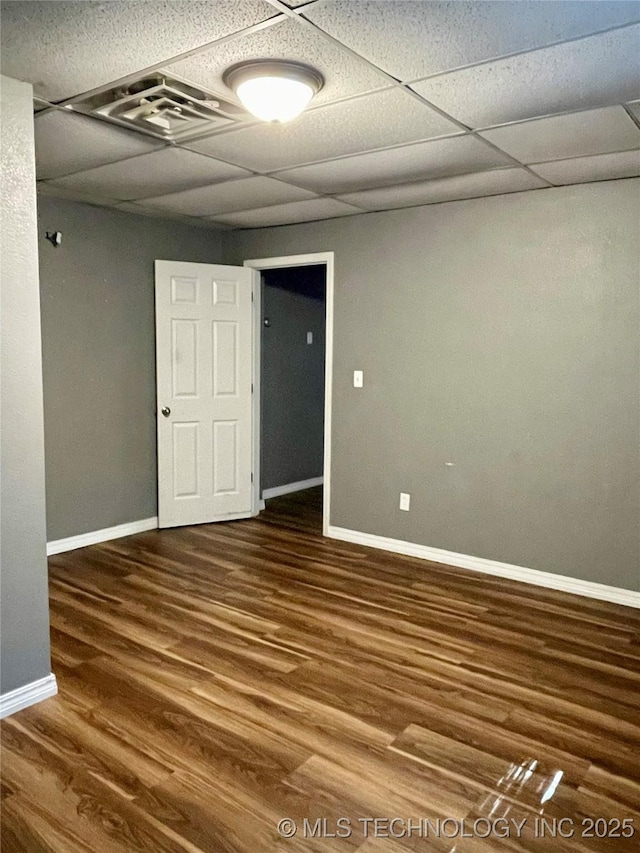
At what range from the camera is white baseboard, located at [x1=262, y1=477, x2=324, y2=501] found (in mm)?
6078

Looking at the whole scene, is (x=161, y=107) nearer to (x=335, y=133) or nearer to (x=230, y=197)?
(x=335, y=133)

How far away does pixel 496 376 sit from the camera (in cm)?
405

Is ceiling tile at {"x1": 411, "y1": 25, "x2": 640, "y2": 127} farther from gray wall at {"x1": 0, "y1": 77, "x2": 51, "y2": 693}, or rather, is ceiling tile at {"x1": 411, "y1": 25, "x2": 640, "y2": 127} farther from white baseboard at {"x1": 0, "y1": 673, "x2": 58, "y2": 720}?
white baseboard at {"x1": 0, "y1": 673, "x2": 58, "y2": 720}

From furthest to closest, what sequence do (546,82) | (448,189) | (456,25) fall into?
(448,189) → (546,82) → (456,25)

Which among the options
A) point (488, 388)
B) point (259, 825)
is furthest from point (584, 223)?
point (259, 825)

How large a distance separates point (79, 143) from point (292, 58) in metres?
1.38

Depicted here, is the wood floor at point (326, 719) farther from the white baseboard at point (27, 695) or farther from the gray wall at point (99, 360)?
the gray wall at point (99, 360)

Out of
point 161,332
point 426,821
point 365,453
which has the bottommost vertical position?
point 426,821

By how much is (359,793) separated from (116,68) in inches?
101

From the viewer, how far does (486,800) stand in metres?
2.09

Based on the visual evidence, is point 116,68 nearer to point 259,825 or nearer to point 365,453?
point 259,825

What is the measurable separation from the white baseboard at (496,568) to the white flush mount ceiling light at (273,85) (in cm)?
299

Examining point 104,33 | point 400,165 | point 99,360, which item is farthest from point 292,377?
point 104,33

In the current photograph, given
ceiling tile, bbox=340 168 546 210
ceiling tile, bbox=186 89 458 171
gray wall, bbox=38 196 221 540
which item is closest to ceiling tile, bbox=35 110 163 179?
ceiling tile, bbox=186 89 458 171
